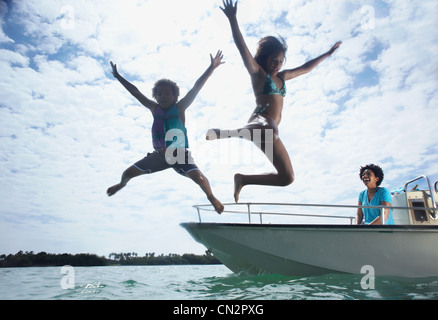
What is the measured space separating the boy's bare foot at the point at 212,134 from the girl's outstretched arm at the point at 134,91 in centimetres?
146

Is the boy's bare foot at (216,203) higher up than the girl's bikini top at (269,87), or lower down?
lower down

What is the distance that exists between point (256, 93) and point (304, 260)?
8.97ft

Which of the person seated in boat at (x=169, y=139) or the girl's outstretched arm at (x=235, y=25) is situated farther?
the person seated in boat at (x=169, y=139)

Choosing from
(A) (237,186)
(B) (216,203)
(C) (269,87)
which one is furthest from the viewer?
(B) (216,203)

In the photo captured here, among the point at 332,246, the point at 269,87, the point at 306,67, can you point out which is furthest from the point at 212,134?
the point at 332,246

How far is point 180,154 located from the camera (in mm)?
3664

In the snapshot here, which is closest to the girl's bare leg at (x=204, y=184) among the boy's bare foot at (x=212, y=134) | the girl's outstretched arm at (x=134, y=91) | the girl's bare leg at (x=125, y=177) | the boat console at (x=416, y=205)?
the girl's bare leg at (x=125, y=177)

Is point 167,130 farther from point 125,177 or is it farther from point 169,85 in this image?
point 125,177

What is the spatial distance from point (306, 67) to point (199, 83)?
4.60 feet

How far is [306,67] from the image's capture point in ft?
12.8

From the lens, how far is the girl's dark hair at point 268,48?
327 cm

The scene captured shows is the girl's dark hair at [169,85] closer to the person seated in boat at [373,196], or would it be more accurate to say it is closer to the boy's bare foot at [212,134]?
the boy's bare foot at [212,134]

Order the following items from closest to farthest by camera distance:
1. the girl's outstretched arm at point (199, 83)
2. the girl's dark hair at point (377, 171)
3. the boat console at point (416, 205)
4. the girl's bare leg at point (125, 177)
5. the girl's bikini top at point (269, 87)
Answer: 1. the girl's bikini top at point (269, 87)
2. the girl's bare leg at point (125, 177)
3. the girl's outstretched arm at point (199, 83)
4. the girl's dark hair at point (377, 171)
5. the boat console at point (416, 205)
